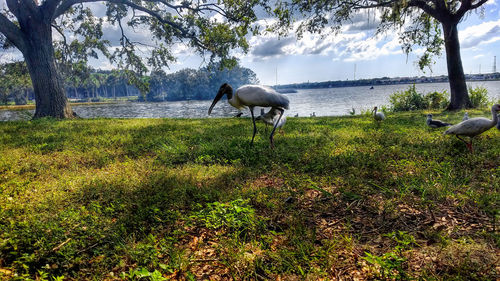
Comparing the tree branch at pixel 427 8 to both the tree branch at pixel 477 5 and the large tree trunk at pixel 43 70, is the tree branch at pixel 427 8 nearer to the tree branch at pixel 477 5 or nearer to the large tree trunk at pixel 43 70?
the tree branch at pixel 477 5

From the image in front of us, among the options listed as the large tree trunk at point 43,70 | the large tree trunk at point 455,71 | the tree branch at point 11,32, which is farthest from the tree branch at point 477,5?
the tree branch at point 11,32

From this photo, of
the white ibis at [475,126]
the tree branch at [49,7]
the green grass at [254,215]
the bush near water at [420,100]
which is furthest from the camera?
the bush near water at [420,100]

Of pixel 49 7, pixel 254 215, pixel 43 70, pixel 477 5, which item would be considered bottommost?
pixel 254 215

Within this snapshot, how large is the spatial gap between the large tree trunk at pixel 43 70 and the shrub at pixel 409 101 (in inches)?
842

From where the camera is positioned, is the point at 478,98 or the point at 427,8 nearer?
the point at 427,8

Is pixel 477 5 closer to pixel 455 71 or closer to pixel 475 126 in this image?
pixel 455 71

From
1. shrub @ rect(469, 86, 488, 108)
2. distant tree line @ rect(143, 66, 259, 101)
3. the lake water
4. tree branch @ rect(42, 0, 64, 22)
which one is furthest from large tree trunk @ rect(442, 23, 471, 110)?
distant tree line @ rect(143, 66, 259, 101)

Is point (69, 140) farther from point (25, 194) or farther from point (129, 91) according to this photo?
point (129, 91)

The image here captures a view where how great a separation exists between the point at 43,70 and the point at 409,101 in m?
22.7

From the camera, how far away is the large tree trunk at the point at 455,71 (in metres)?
13.4

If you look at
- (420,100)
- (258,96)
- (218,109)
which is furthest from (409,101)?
(218,109)

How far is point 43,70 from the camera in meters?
12.3

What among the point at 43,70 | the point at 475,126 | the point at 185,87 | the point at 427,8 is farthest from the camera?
the point at 185,87

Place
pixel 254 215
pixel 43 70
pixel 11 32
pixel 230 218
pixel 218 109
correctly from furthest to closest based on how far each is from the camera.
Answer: pixel 218 109 < pixel 43 70 < pixel 11 32 < pixel 254 215 < pixel 230 218
